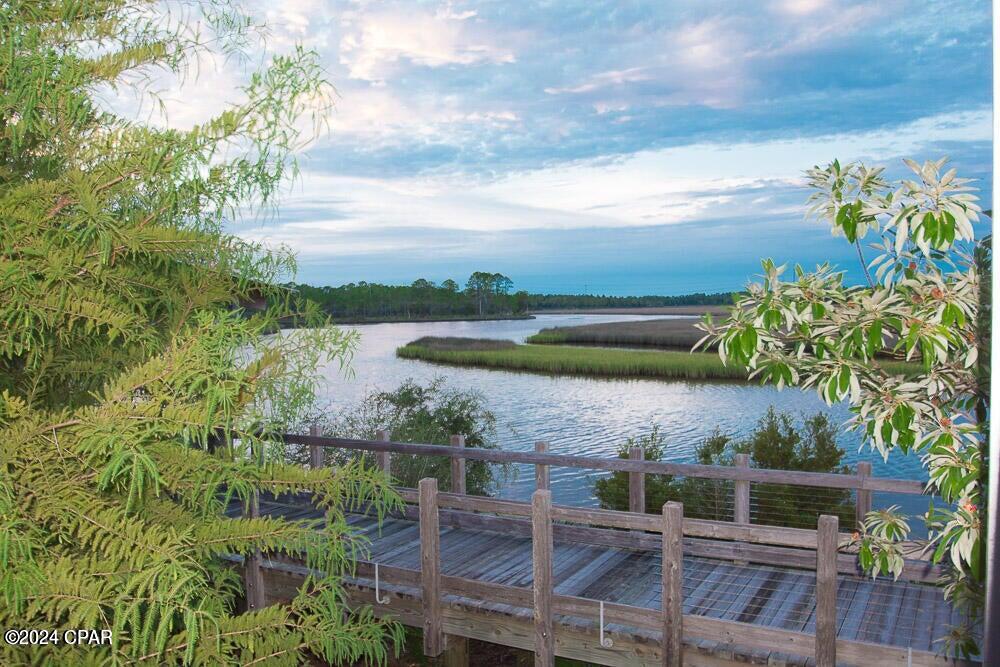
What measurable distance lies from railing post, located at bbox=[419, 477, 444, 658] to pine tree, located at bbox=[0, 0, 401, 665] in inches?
44.6

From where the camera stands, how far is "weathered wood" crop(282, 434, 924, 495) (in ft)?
18.8

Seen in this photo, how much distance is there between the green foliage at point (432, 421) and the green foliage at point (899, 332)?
10.9 metres

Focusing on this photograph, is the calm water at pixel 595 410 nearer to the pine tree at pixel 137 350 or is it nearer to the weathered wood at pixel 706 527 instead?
the weathered wood at pixel 706 527

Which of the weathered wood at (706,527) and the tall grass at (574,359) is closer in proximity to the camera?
the weathered wood at (706,527)

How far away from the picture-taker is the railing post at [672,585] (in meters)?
5.18

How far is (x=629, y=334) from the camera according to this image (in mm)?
30766

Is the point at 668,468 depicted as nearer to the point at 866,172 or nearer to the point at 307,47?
the point at 866,172

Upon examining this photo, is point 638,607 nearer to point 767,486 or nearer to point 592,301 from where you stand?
point 767,486

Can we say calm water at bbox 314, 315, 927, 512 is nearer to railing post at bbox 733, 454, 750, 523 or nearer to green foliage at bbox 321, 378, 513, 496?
green foliage at bbox 321, 378, 513, 496

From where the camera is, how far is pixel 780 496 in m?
10.6

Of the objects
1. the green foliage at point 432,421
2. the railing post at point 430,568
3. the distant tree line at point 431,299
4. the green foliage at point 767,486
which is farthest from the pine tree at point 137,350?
the distant tree line at point 431,299

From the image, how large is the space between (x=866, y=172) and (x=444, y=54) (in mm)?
15808

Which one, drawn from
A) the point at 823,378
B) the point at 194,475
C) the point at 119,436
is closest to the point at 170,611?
the point at 119,436

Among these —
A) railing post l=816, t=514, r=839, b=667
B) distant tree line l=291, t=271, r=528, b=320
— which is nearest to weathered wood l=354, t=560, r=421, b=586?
railing post l=816, t=514, r=839, b=667
